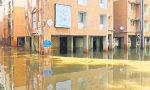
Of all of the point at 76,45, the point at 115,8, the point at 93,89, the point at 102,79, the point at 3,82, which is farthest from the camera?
the point at 115,8

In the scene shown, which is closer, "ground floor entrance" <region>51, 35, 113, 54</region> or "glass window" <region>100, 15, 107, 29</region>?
"glass window" <region>100, 15, 107, 29</region>

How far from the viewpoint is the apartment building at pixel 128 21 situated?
37188 mm

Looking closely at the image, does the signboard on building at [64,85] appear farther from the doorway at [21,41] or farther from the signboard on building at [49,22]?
the doorway at [21,41]

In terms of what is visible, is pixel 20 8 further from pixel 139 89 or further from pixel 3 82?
pixel 139 89

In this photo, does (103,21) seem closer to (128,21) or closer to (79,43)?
(79,43)

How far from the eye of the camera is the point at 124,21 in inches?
1470

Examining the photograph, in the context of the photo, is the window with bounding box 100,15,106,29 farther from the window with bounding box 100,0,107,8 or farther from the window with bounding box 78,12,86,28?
the window with bounding box 78,12,86,28

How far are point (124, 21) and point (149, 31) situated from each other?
5.27 m

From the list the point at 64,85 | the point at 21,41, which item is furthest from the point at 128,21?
the point at 64,85

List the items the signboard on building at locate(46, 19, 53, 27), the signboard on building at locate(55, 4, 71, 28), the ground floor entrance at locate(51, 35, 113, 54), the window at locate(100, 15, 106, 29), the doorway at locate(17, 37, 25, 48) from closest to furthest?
the signboard on building at locate(46, 19, 53, 27) → the signboard on building at locate(55, 4, 71, 28) → the window at locate(100, 15, 106, 29) → the ground floor entrance at locate(51, 35, 113, 54) → the doorway at locate(17, 37, 25, 48)

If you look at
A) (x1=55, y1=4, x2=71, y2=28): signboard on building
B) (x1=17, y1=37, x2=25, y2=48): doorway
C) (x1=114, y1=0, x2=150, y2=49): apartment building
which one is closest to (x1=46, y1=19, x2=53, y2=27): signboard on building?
(x1=55, y1=4, x2=71, y2=28): signboard on building

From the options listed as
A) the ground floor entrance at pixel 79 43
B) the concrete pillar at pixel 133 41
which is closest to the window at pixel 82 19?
the ground floor entrance at pixel 79 43

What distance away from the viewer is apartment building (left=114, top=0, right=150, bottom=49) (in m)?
37.2

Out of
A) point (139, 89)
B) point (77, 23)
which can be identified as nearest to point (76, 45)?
point (77, 23)
